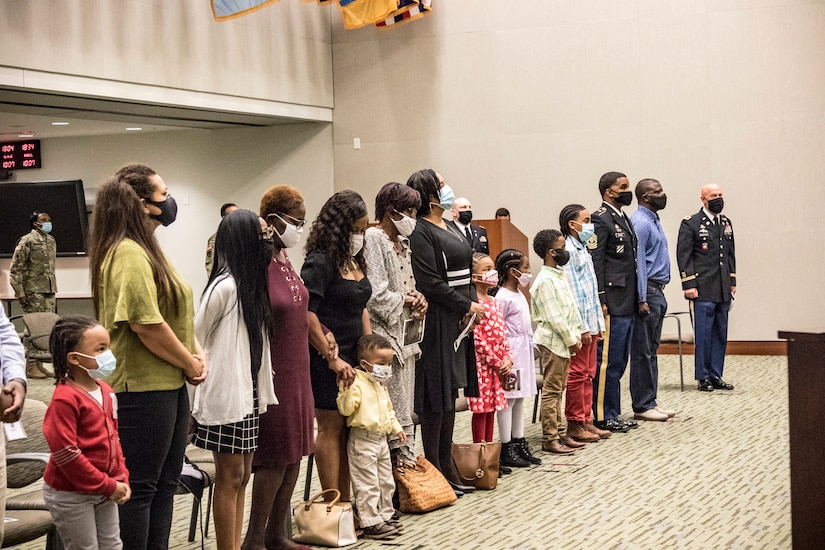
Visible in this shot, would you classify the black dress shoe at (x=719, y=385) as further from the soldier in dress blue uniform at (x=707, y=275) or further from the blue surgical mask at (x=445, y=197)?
the blue surgical mask at (x=445, y=197)

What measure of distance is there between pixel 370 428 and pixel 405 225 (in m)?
1.01

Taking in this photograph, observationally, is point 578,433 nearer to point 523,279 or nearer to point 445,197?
point 523,279

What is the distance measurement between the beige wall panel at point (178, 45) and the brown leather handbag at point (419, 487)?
530 cm

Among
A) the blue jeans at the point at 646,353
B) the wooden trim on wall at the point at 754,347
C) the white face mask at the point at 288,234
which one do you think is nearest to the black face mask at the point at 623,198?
the blue jeans at the point at 646,353

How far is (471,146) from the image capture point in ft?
42.5

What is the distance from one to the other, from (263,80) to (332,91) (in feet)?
5.41

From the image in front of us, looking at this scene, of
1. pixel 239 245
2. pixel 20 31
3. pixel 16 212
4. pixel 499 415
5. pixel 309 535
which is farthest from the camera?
pixel 16 212

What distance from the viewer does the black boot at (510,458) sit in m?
6.31

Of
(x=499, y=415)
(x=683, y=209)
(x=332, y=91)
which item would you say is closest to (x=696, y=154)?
(x=683, y=209)

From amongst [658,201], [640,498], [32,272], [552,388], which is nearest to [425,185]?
[552,388]

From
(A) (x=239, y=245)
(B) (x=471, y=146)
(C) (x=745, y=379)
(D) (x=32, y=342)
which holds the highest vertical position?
(B) (x=471, y=146)

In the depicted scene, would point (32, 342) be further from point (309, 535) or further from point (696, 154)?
point (696, 154)

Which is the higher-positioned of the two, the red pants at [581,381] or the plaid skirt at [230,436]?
the plaid skirt at [230,436]

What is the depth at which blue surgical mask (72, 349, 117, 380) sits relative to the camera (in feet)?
10.5
